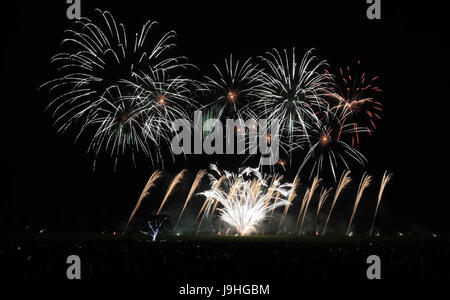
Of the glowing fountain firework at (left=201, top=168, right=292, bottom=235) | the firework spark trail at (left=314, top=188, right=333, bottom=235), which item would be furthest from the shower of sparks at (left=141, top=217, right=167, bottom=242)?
the firework spark trail at (left=314, top=188, right=333, bottom=235)

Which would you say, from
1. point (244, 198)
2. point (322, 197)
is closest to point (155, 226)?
point (244, 198)

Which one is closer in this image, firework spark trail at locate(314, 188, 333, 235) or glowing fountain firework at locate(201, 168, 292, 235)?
glowing fountain firework at locate(201, 168, 292, 235)

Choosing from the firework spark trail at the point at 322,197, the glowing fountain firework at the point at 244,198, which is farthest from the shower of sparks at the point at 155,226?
the firework spark trail at the point at 322,197

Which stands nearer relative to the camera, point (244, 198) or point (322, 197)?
point (244, 198)

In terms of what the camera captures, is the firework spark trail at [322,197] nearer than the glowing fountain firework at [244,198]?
No

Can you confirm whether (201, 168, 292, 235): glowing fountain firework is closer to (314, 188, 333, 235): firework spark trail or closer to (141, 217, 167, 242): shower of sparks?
(141, 217, 167, 242): shower of sparks

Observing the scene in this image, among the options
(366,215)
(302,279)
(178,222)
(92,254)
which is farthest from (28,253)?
(366,215)

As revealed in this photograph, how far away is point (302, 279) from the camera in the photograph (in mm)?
18484

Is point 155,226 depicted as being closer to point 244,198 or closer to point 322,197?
point 244,198

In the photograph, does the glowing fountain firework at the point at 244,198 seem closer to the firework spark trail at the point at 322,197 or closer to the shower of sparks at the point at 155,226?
the shower of sparks at the point at 155,226

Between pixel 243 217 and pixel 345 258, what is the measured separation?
111 ft

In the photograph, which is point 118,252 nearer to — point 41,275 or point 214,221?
point 41,275
